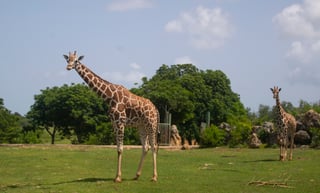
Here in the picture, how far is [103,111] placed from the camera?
42344mm

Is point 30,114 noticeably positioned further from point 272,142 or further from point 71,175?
point 71,175

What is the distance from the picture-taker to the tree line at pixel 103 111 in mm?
38031

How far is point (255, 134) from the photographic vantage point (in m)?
32.0

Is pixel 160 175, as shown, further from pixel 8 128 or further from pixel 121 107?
pixel 8 128

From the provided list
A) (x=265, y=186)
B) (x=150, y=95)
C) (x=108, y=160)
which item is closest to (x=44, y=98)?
(x=150, y=95)

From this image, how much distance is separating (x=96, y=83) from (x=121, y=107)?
1.06m

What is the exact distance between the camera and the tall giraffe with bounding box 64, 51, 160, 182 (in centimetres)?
1373

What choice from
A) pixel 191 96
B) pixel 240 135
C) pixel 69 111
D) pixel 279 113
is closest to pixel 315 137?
pixel 240 135

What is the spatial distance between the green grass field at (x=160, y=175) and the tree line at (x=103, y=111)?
52.7ft

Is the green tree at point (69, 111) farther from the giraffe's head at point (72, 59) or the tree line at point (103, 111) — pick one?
the giraffe's head at point (72, 59)

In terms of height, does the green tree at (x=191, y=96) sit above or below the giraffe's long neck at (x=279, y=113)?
above

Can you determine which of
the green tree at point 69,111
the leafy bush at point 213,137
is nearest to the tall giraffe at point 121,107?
the leafy bush at point 213,137

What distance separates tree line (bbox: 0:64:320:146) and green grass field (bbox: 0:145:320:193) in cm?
1607

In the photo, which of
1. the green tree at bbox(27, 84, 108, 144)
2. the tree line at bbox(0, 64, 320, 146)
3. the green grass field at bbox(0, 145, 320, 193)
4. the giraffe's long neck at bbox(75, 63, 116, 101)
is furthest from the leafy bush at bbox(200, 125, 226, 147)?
the giraffe's long neck at bbox(75, 63, 116, 101)
